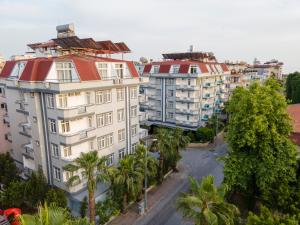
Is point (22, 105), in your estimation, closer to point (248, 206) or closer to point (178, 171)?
point (178, 171)

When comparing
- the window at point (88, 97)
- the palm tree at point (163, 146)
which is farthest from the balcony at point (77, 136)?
the palm tree at point (163, 146)

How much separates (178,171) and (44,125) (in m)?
20.4

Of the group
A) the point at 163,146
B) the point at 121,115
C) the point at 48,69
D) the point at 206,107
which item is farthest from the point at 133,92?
the point at 206,107

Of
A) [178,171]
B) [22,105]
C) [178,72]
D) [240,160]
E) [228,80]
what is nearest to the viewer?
[240,160]

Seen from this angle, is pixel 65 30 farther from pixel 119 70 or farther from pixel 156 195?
pixel 156 195

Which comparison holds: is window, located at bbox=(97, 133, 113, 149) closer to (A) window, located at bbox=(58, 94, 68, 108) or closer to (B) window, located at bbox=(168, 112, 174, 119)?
(A) window, located at bbox=(58, 94, 68, 108)

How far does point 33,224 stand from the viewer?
923 cm

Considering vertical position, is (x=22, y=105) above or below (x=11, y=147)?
above

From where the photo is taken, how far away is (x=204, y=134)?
46562 mm

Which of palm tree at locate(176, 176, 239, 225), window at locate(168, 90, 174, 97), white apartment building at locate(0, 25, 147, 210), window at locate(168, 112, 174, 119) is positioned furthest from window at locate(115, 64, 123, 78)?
window at locate(168, 112, 174, 119)

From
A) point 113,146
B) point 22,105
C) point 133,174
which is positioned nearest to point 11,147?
point 22,105

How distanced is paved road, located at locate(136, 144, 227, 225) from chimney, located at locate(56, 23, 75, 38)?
27129mm

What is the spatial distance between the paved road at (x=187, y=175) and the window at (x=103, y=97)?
1397 centimetres

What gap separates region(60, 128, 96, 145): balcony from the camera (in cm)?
2388
